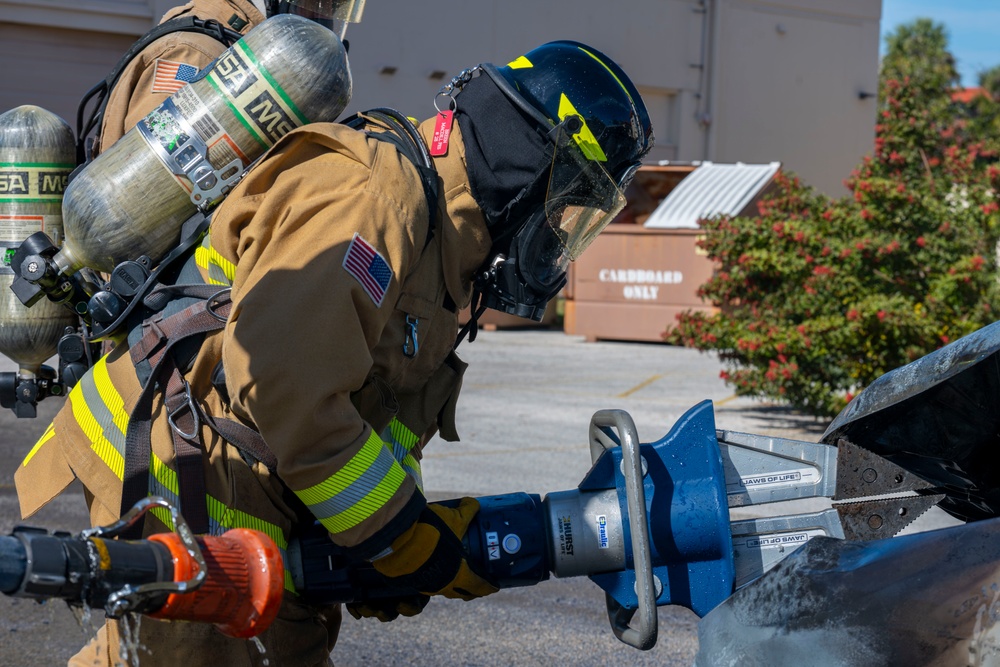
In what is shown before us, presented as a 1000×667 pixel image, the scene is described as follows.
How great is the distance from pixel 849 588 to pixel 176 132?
1613 millimetres

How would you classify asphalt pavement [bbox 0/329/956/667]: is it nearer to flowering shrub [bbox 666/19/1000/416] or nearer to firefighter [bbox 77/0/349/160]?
flowering shrub [bbox 666/19/1000/416]

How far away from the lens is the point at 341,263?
1946mm

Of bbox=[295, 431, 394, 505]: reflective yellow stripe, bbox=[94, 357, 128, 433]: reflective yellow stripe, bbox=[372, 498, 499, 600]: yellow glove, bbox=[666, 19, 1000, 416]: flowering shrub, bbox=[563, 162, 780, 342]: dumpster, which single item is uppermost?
bbox=[94, 357, 128, 433]: reflective yellow stripe

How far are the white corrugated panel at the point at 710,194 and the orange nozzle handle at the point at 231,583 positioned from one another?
10272mm

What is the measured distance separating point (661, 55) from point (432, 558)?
1580cm

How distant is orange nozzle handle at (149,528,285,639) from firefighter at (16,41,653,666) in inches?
14.0

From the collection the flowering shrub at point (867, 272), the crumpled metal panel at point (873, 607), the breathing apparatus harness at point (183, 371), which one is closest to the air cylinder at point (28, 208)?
the breathing apparatus harness at point (183, 371)

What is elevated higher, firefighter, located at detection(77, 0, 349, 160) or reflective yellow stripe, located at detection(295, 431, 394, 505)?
firefighter, located at detection(77, 0, 349, 160)

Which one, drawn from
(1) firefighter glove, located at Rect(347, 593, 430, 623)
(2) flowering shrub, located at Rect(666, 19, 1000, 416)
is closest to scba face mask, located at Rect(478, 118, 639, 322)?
(1) firefighter glove, located at Rect(347, 593, 430, 623)

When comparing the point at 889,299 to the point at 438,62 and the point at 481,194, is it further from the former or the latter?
the point at 438,62

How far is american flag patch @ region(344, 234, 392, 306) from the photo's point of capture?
1.96m

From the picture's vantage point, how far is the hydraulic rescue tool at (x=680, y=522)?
2174 millimetres

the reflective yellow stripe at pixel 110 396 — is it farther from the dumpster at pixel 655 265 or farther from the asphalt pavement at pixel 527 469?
the dumpster at pixel 655 265

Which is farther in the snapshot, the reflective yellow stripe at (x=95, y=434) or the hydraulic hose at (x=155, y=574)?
the reflective yellow stripe at (x=95, y=434)
